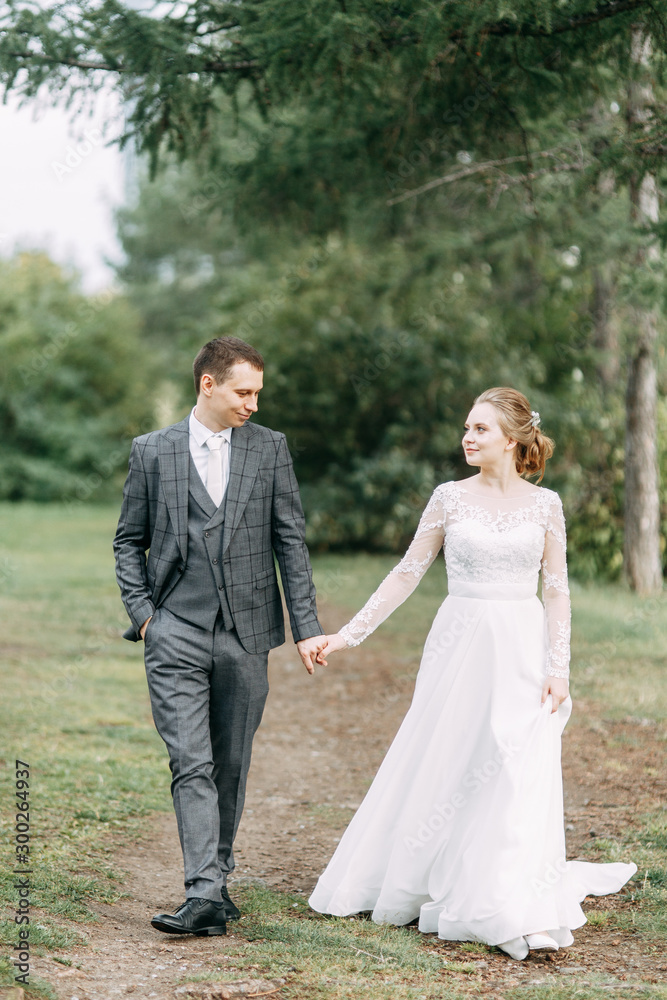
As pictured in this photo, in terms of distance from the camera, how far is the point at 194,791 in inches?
155

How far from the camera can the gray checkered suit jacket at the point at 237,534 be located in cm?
401

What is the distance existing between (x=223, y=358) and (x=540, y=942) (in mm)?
2502

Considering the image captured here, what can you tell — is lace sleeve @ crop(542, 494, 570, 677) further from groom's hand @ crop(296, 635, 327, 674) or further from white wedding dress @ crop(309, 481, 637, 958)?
groom's hand @ crop(296, 635, 327, 674)

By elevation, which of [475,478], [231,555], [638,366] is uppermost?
[638,366]

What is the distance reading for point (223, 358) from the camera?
4023 millimetres

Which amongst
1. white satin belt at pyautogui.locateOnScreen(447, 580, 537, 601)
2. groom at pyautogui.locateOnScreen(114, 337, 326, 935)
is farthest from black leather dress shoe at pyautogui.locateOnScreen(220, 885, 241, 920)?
white satin belt at pyautogui.locateOnScreen(447, 580, 537, 601)

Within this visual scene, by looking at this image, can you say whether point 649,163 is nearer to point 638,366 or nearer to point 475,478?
point 475,478

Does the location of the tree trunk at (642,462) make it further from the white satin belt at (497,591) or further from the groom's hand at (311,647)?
the groom's hand at (311,647)

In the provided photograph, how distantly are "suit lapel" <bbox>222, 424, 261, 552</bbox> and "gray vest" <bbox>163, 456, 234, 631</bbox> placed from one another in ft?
0.10

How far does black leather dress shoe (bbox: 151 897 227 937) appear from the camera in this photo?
3.78 metres

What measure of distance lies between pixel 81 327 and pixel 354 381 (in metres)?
14.1

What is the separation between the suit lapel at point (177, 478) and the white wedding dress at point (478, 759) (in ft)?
3.25

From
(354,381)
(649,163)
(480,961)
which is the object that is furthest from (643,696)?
(354,381)

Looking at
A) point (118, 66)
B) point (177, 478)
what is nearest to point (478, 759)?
point (177, 478)
